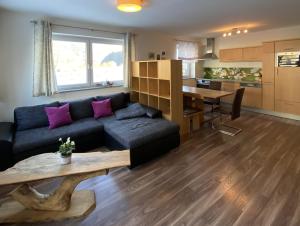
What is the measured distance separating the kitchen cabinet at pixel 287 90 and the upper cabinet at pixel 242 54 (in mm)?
749

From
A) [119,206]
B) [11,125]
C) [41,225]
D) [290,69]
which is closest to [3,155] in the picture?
[11,125]

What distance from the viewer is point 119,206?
2146mm

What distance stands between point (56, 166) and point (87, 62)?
2775 mm

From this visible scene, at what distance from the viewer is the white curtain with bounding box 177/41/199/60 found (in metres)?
6.25

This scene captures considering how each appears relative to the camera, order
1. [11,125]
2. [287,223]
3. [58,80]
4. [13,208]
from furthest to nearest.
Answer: [58,80] → [11,125] → [13,208] → [287,223]

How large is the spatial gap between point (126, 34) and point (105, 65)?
840mm

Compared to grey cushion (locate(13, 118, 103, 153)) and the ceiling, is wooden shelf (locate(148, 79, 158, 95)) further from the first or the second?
grey cushion (locate(13, 118, 103, 153))

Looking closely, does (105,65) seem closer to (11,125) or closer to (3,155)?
(11,125)

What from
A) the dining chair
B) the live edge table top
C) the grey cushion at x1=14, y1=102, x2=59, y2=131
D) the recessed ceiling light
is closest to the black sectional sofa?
the grey cushion at x1=14, y1=102, x2=59, y2=131

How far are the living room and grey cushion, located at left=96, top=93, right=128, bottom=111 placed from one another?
2cm

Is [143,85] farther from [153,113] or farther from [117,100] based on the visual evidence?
[153,113]

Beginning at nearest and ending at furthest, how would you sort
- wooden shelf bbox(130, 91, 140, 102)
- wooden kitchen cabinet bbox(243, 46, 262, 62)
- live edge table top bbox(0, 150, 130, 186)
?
live edge table top bbox(0, 150, 130, 186) < wooden shelf bbox(130, 91, 140, 102) < wooden kitchen cabinet bbox(243, 46, 262, 62)

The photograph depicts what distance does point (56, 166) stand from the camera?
1.96 meters

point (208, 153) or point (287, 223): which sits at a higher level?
point (208, 153)
